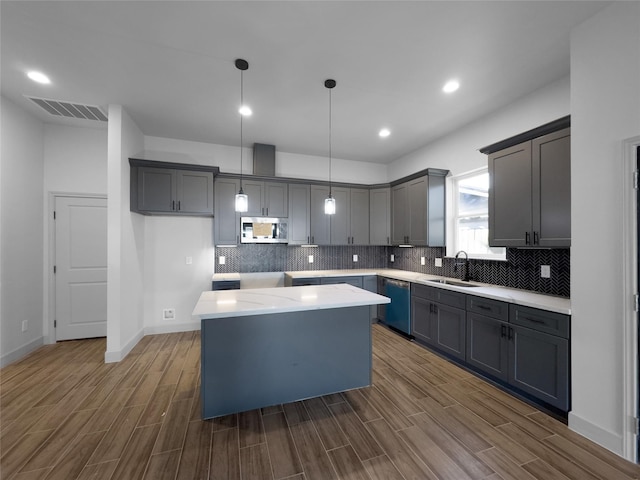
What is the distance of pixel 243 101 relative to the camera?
306cm

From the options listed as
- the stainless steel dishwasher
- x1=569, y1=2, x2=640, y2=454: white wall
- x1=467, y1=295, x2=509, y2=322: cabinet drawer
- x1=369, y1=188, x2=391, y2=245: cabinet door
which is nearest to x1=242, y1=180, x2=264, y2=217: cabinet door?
x1=369, y1=188, x2=391, y2=245: cabinet door

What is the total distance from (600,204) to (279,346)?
2.58 metres

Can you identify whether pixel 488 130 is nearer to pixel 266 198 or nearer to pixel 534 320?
pixel 534 320

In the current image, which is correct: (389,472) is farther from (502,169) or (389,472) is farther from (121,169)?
(121,169)

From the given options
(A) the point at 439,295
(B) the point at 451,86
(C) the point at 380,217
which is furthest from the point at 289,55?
(C) the point at 380,217

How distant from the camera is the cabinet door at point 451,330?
2.95 metres

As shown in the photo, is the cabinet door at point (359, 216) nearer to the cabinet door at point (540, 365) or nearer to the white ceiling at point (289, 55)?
the white ceiling at point (289, 55)

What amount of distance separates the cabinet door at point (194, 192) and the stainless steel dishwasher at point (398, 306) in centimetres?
301

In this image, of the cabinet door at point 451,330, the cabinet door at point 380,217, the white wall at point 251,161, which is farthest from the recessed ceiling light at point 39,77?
the cabinet door at point 451,330

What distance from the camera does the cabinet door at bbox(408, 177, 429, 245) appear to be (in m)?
4.02

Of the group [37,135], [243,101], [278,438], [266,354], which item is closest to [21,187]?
[37,135]

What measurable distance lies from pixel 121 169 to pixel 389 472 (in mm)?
3942

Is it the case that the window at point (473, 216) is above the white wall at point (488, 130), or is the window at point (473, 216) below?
below

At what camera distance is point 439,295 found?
3281 mm
